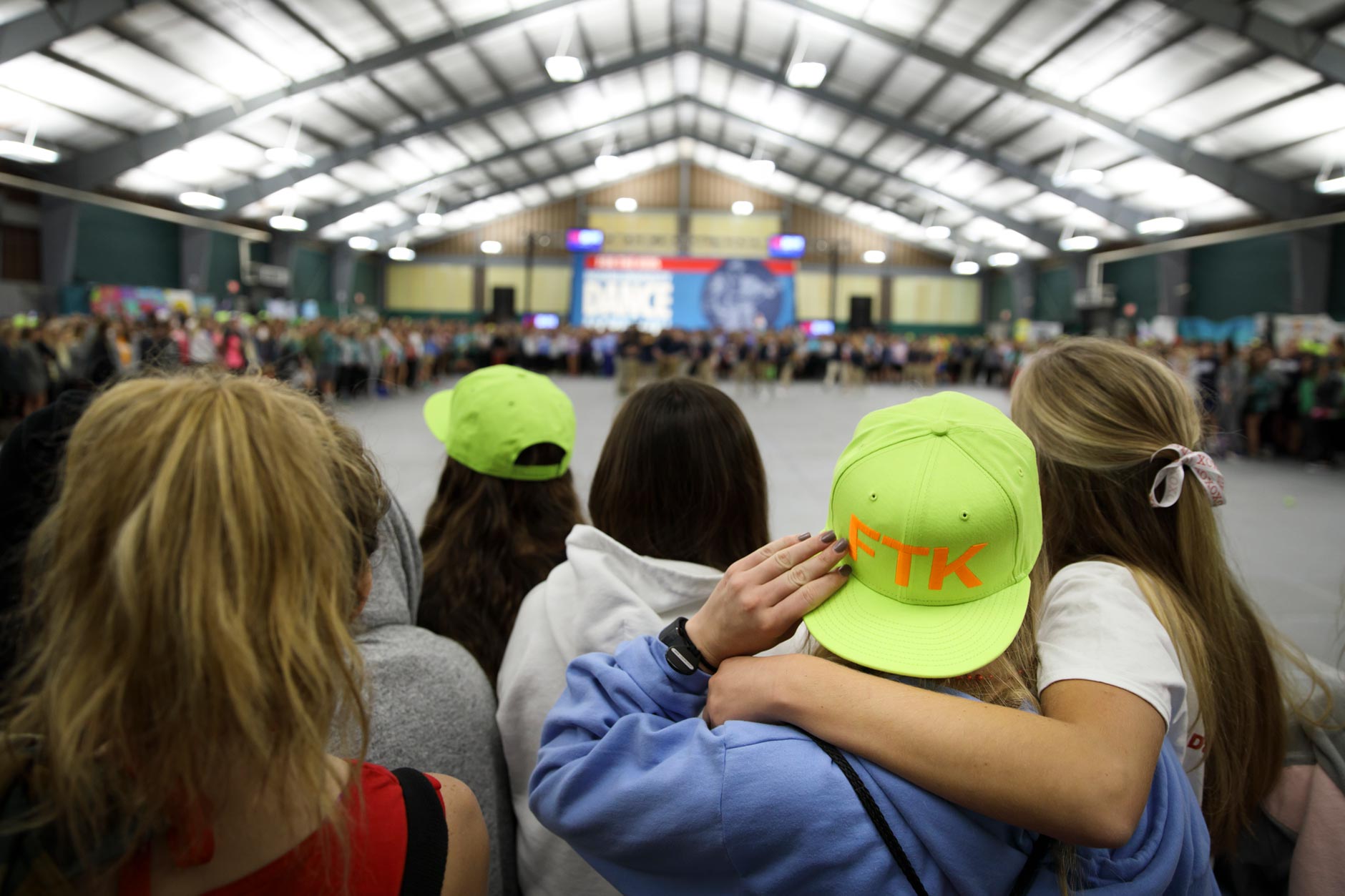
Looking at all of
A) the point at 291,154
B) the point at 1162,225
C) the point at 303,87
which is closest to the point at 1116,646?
the point at 291,154

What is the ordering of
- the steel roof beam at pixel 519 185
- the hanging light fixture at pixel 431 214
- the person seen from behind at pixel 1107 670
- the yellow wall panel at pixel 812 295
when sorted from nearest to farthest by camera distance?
1. the person seen from behind at pixel 1107 670
2. the hanging light fixture at pixel 431 214
3. the steel roof beam at pixel 519 185
4. the yellow wall panel at pixel 812 295

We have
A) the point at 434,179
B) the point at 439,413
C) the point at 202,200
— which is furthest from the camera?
the point at 434,179

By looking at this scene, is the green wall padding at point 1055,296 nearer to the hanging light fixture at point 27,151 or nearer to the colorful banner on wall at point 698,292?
the colorful banner on wall at point 698,292

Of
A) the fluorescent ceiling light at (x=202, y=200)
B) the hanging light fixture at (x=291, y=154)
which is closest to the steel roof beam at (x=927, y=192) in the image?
the hanging light fixture at (x=291, y=154)

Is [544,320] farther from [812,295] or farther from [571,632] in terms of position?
[571,632]

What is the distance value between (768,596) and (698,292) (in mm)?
24971

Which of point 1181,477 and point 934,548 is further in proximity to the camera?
point 1181,477

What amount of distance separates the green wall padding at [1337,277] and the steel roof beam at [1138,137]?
94cm

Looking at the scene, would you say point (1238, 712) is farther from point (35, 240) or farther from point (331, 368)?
point (35, 240)

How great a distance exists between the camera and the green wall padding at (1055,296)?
73.7 feet

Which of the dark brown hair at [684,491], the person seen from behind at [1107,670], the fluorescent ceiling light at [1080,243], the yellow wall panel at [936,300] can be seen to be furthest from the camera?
the yellow wall panel at [936,300]

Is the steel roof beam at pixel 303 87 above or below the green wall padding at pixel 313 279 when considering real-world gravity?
above

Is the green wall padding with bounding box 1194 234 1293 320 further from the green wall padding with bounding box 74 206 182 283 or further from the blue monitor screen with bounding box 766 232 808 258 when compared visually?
the green wall padding with bounding box 74 206 182 283

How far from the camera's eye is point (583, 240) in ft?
83.0
